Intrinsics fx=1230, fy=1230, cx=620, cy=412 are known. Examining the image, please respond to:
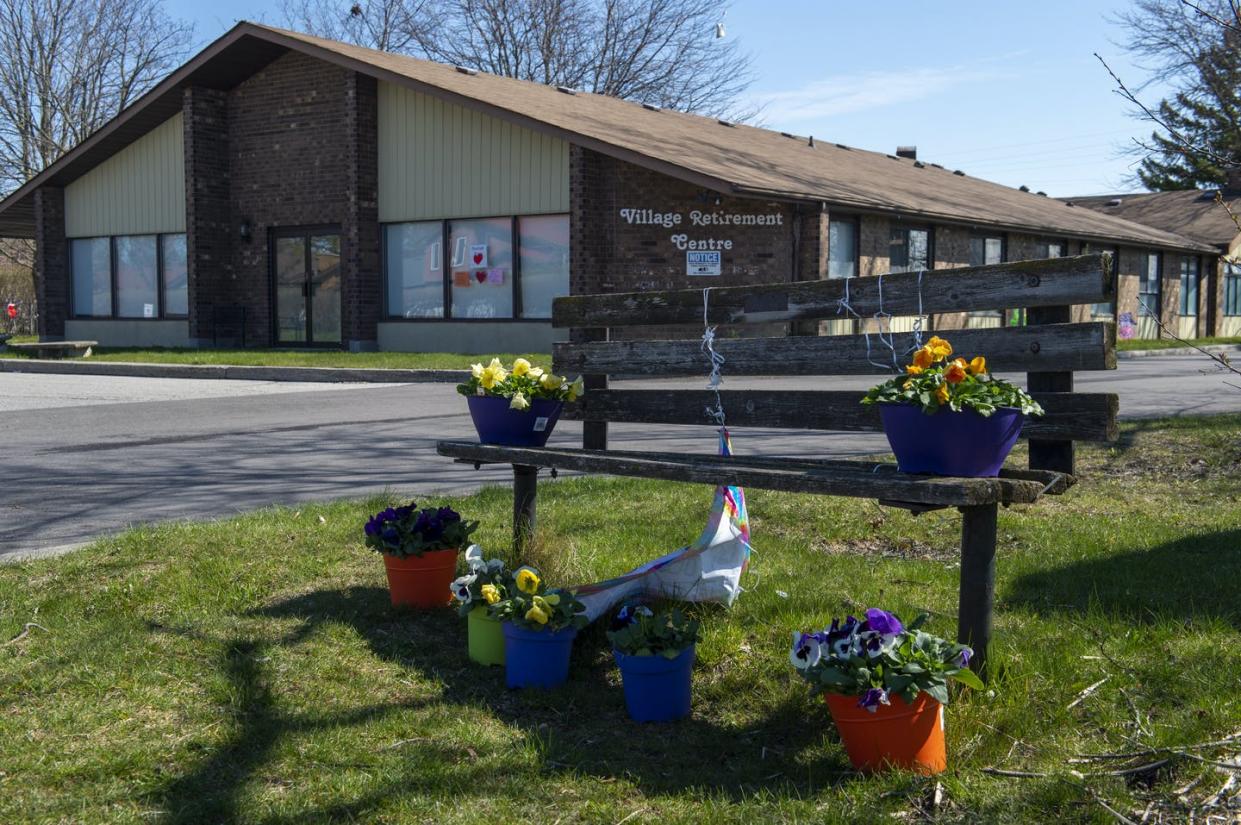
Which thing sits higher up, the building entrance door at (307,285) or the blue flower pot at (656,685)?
the building entrance door at (307,285)

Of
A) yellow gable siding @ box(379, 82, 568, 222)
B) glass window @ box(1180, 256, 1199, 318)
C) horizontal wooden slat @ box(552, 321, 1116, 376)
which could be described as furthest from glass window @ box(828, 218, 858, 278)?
glass window @ box(1180, 256, 1199, 318)

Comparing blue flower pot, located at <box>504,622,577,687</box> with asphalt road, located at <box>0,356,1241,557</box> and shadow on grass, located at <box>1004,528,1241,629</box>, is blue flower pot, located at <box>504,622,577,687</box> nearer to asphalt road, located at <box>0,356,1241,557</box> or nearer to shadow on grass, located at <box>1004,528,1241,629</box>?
shadow on grass, located at <box>1004,528,1241,629</box>

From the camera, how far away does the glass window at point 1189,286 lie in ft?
123

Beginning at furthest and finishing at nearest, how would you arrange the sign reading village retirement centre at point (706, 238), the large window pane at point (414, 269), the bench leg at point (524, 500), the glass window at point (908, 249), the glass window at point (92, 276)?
the glass window at point (92, 276) < the glass window at point (908, 249) < the large window pane at point (414, 269) < the sign reading village retirement centre at point (706, 238) < the bench leg at point (524, 500)

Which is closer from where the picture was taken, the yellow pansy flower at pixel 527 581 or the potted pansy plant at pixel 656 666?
the potted pansy plant at pixel 656 666

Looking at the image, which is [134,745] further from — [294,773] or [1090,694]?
[1090,694]

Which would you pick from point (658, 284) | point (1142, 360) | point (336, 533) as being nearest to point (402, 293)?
point (658, 284)

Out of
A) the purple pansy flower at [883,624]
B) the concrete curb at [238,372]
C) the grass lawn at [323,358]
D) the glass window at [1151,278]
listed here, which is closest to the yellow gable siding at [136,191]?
the grass lawn at [323,358]

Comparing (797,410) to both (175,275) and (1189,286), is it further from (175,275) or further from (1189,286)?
(1189,286)

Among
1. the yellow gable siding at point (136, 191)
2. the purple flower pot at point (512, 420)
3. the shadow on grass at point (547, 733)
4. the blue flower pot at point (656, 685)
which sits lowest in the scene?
the shadow on grass at point (547, 733)

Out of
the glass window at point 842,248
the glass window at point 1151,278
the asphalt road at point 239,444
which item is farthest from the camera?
the glass window at point 1151,278

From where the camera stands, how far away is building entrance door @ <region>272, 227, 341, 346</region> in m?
24.6

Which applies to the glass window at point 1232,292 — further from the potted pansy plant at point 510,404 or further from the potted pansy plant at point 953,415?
the potted pansy plant at point 953,415

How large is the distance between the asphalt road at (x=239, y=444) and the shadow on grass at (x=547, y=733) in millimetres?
2419
